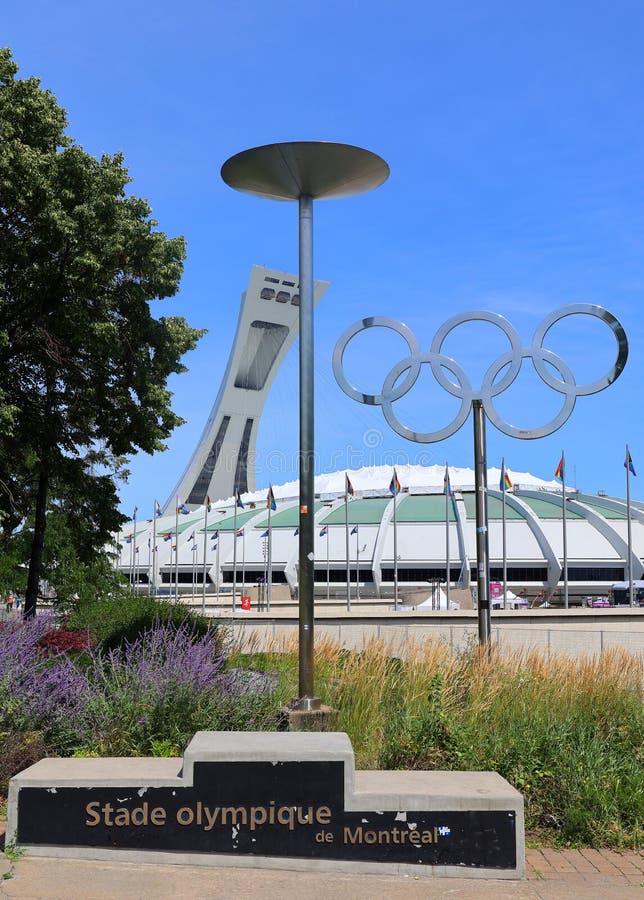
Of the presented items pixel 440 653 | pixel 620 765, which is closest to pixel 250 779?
pixel 620 765

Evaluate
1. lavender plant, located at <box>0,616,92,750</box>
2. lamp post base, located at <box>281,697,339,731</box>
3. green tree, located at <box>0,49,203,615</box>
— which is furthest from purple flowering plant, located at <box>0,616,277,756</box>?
green tree, located at <box>0,49,203,615</box>

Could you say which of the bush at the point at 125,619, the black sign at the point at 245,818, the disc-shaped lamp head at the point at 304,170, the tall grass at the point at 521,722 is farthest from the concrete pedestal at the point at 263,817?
the disc-shaped lamp head at the point at 304,170

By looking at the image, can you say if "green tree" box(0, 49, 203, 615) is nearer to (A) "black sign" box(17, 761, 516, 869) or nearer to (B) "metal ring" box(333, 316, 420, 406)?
(B) "metal ring" box(333, 316, 420, 406)

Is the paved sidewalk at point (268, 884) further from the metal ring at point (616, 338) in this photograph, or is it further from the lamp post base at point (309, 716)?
the metal ring at point (616, 338)

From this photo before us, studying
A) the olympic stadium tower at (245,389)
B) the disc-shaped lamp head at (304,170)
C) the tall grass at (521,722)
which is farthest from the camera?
the olympic stadium tower at (245,389)

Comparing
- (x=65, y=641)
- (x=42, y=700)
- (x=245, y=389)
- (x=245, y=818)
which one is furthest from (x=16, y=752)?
(x=245, y=389)

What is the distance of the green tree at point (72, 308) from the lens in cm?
1898

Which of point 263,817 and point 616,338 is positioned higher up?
point 616,338

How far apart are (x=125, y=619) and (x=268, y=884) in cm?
1078

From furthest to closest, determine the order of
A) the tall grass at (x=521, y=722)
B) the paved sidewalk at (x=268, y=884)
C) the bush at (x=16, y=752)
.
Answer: the bush at (x=16, y=752)
the tall grass at (x=521, y=722)
the paved sidewalk at (x=268, y=884)

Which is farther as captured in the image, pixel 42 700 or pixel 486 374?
pixel 486 374

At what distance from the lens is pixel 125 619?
16.4 meters

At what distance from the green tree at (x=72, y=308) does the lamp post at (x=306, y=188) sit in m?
7.76

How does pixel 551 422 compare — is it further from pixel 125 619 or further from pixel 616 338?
pixel 125 619
